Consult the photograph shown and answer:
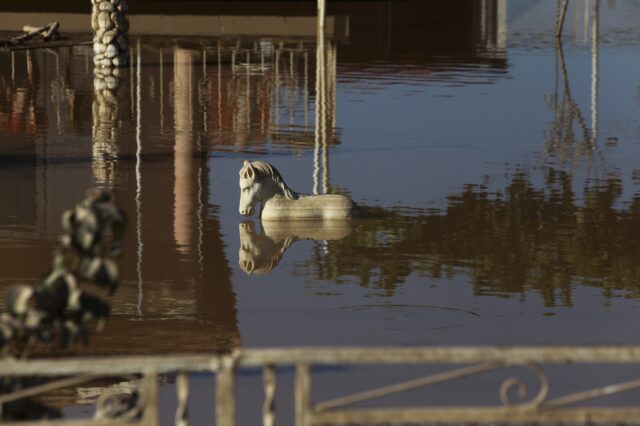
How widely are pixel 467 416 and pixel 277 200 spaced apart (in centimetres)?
1130

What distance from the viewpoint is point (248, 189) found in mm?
17703

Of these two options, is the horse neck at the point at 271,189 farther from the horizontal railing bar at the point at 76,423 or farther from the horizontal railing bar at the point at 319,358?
the horizontal railing bar at the point at 319,358

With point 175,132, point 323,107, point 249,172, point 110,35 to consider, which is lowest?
point 249,172

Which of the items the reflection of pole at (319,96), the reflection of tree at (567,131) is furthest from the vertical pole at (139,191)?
the reflection of tree at (567,131)

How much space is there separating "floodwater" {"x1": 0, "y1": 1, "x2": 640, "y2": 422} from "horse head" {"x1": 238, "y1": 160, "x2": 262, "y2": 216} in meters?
0.28

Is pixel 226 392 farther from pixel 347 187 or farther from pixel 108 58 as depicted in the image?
pixel 108 58

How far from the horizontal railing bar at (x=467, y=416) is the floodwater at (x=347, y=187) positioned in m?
5.84

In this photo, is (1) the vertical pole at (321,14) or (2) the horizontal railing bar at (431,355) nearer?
(2) the horizontal railing bar at (431,355)

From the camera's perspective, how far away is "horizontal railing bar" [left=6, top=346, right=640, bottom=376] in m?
6.42

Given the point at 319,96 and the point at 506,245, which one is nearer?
the point at 506,245

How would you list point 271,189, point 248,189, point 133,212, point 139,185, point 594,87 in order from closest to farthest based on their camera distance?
1. point 248,189
2. point 271,189
3. point 133,212
4. point 139,185
5. point 594,87

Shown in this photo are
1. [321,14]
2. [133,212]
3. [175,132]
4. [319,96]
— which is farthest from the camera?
[321,14]

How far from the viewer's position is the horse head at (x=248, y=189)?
17531mm

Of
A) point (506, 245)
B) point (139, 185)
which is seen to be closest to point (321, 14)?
point (139, 185)
